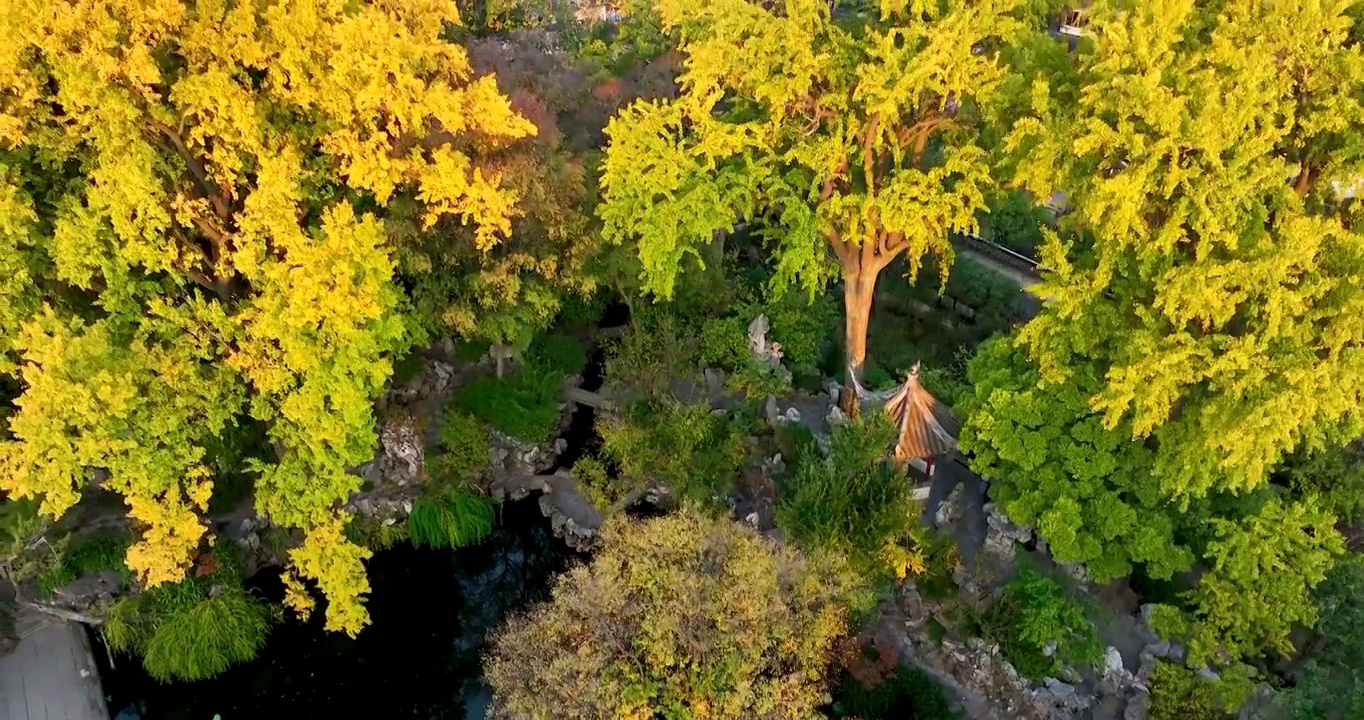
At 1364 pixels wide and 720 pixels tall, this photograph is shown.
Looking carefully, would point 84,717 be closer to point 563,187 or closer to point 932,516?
point 563,187

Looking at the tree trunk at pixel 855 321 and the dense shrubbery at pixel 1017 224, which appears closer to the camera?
the tree trunk at pixel 855 321

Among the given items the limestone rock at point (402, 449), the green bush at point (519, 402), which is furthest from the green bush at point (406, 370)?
the limestone rock at point (402, 449)

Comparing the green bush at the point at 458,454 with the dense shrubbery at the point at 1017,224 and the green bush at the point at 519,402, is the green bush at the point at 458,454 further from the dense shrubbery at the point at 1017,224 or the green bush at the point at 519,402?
the dense shrubbery at the point at 1017,224

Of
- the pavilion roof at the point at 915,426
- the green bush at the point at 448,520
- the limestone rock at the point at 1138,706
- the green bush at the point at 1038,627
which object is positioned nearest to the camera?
the limestone rock at the point at 1138,706

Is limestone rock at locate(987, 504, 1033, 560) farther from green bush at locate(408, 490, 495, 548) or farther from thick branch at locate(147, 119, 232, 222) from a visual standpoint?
thick branch at locate(147, 119, 232, 222)

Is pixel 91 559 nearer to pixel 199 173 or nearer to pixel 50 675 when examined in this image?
pixel 50 675

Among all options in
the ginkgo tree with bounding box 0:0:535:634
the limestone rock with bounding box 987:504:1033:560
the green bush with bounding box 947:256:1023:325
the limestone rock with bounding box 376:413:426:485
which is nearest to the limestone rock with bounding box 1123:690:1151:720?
the limestone rock with bounding box 987:504:1033:560

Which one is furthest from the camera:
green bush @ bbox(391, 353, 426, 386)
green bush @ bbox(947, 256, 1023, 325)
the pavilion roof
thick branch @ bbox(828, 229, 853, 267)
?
green bush @ bbox(947, 256, 1023, 325)
